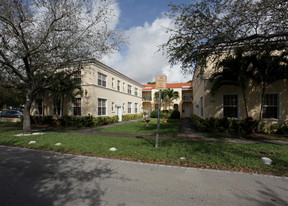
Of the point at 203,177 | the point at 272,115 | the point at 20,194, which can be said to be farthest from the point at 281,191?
the point at 272,115

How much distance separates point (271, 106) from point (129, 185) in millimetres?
12072

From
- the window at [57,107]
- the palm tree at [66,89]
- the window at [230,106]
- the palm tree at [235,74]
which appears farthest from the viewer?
Answer: the window at [57,107]

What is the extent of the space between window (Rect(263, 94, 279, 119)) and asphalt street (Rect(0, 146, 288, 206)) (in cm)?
881

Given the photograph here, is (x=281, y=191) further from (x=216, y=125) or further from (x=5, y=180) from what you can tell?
(x=216, y=125)

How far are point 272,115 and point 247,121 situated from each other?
2400 mm

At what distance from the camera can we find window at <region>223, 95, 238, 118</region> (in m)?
11.1

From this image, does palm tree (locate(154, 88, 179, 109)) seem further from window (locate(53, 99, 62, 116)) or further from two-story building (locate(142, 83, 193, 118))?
window (locate(53, 99, 62, 116))

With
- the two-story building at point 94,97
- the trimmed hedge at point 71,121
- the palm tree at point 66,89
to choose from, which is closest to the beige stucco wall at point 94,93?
the two-story building at point 94,97

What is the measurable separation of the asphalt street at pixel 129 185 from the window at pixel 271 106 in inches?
347

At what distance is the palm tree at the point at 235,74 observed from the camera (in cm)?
951

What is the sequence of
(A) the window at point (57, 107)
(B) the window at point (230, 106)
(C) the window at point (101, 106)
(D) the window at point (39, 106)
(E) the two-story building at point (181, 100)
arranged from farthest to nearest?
(E) the two-story building at point (181, 100) → (D) the window at point (39, 106) → (C) the window at point (101, 106) → (A) the window at point (57, 107) → (B) the window at point (230, 106)

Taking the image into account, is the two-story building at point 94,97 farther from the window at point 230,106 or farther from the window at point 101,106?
the window at point 230,106

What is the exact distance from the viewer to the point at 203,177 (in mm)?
3785

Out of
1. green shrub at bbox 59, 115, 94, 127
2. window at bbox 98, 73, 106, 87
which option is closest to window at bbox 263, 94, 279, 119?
green shrub at bbox 59, 115, 94, 127
